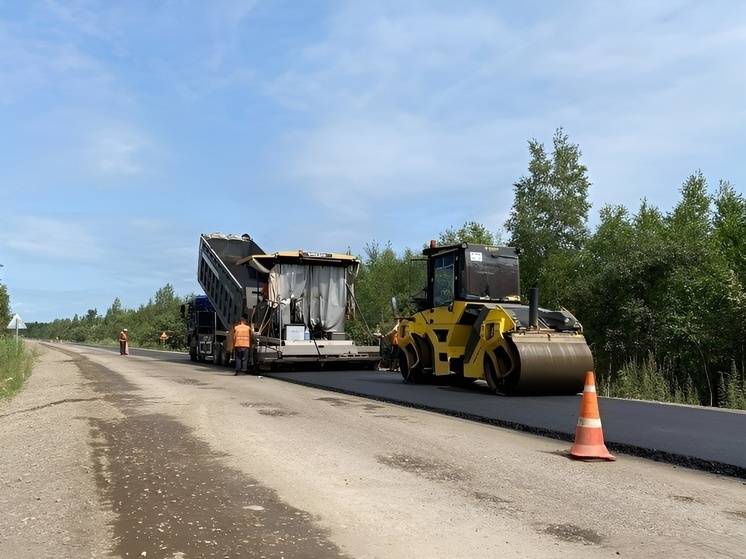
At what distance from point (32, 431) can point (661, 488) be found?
7226 mm

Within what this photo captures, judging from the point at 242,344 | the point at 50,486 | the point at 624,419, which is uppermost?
the point at 242,344

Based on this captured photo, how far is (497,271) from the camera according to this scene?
42.3 ft

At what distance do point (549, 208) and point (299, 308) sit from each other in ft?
68.1

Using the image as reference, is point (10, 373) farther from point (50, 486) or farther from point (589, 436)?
point (589, 436)

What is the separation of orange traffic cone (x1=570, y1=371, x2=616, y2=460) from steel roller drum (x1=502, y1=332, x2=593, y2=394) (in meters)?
4.15

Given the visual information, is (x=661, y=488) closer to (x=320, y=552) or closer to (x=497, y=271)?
(x=320, y=552)

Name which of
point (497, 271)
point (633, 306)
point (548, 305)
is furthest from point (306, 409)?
point (548, 305)

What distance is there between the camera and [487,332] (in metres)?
11.6

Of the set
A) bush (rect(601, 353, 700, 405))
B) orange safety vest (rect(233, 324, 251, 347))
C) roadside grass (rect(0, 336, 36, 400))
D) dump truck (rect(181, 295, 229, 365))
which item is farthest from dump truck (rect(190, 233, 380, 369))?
bush (rect(601, 353, 700, 405))

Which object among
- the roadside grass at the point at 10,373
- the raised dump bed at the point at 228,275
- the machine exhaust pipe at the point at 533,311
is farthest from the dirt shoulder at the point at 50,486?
the raised dump bed at the point at 228,275

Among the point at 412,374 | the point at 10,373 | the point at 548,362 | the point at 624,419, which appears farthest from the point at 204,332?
the point at 624,419

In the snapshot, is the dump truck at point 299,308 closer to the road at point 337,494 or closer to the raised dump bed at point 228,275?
the raised dump bed at point 228,275

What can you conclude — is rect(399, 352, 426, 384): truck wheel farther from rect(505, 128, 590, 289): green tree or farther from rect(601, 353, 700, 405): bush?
rect(505, 128, 590, 289): green tree

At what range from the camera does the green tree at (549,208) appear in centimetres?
3434
